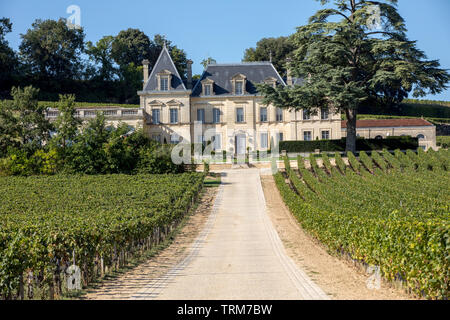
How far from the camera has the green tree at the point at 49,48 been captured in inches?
2195

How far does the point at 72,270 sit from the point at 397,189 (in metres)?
15.2

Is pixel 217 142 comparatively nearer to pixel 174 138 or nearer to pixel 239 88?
pixel 174 138

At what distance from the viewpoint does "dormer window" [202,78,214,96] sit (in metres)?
45.1

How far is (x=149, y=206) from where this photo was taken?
65.3 ft

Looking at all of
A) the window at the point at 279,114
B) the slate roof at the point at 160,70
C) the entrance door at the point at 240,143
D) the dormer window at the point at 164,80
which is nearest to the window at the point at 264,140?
the entrance door at the point at 240,143

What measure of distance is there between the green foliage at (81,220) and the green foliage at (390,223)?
5954 mm

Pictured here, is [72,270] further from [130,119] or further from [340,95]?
[130,119]

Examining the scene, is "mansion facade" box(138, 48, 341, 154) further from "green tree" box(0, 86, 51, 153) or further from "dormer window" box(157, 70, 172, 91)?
"green tree" box(0, 86, 51, 153)

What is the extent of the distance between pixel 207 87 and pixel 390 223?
118 ft

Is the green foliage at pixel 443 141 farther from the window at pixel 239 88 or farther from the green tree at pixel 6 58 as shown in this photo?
the green tree at pixel 6 58

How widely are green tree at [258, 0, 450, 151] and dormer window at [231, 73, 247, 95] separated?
9.86 m

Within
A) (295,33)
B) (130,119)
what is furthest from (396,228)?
(130,119)

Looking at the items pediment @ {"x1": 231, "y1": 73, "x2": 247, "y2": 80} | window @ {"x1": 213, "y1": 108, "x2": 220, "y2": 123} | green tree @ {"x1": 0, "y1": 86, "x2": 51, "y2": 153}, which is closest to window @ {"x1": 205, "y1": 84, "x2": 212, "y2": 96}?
window @ {"x1": 213, "y1": 108, "x2": 220, "y2": 123}

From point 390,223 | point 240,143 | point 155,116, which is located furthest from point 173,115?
point 390,223
